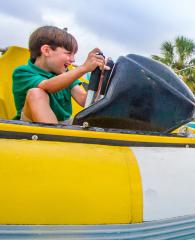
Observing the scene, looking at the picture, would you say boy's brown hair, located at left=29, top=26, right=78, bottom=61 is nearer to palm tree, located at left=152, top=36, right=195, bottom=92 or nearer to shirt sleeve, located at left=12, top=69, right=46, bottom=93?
shirt sleeve, located at left=12, top=69, right=46, bottom=93

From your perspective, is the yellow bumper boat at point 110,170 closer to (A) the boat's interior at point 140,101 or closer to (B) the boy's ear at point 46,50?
(A) the boat's interior at point 140,101

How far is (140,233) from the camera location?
85 cm

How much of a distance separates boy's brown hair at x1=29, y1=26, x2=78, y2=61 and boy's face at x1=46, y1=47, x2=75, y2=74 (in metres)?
0.02

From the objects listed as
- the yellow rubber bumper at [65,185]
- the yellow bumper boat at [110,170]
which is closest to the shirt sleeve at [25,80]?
the yellow bumper boat at [110,170]

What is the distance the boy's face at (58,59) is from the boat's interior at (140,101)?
0.33 m

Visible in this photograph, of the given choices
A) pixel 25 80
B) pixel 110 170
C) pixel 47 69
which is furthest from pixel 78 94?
pixel 110 170

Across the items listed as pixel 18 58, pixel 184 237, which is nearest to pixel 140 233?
pixel 184 237

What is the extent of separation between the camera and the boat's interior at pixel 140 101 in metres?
1.08

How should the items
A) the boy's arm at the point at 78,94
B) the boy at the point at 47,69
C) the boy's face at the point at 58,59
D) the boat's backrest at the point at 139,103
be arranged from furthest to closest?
1. the boy's arm at the point at 78,94
2. the boy's face at the point at 58,59
3. the boy at the point at 47,69
4. the boat's backrest at the point at 139,103

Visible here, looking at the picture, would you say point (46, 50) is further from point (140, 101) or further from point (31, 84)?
point (140, 101)

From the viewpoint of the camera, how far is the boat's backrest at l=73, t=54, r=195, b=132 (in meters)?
1.08

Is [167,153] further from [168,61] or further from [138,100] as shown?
[168,61]

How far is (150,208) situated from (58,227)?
0.23 m

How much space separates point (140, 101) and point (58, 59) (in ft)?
1.60
